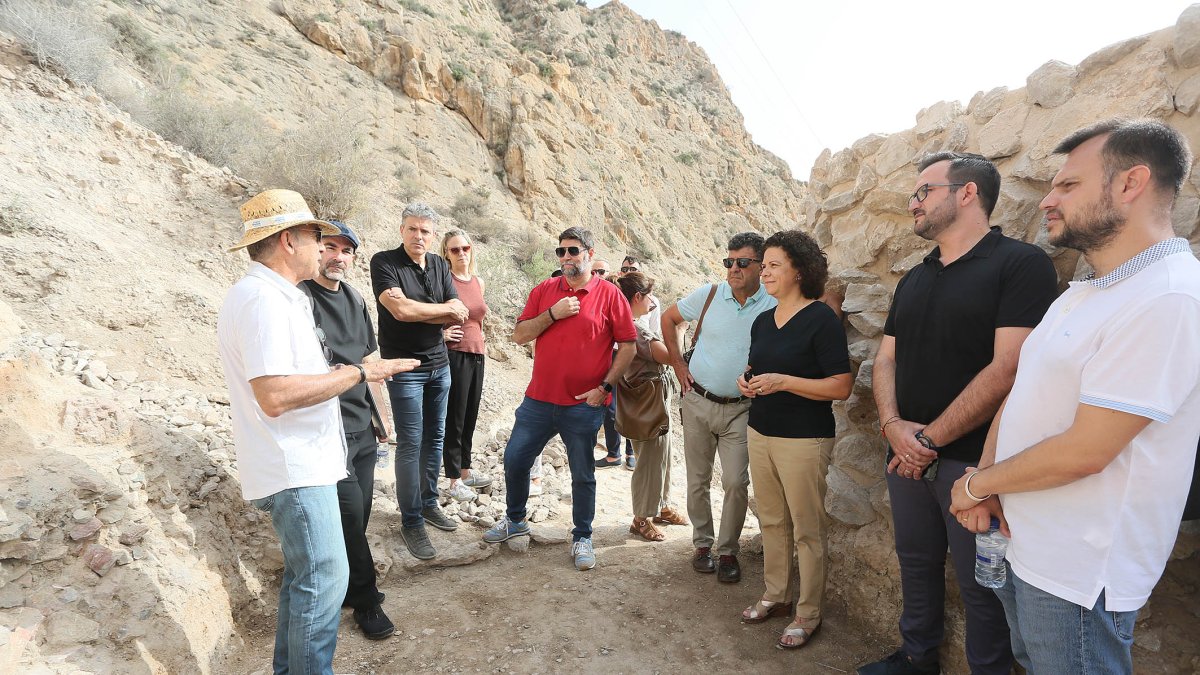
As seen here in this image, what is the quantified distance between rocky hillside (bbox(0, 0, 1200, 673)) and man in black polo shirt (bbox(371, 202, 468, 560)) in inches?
15.0

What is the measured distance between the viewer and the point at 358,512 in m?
2.99

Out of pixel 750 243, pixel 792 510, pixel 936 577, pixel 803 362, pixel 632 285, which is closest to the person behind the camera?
pixel 936 577

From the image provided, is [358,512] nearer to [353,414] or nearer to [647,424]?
[353,414]

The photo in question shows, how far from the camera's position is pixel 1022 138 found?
278 cm

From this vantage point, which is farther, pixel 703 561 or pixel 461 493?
pixel 461 493

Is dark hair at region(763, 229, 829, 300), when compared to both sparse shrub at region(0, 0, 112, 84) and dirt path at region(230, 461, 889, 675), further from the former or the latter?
sparse shrub at region(0, 0, 112, 84)

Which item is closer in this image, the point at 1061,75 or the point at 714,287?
the point at 1061,75

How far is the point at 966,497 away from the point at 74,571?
3.55m

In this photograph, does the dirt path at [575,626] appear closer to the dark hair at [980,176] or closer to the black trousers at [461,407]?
the black trousers at [461,407]

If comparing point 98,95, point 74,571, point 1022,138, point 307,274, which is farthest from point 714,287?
point 98,95

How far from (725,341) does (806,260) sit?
0.74m

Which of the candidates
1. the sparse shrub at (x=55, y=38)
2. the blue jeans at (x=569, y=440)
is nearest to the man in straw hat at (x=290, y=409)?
the blue jeans at (x=569, y=440)

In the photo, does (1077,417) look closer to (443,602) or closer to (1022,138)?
(1022,138)

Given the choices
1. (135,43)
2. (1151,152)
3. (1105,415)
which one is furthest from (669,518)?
(135,43)
